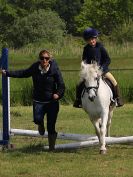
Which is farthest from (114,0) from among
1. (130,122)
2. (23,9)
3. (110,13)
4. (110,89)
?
(110,89)

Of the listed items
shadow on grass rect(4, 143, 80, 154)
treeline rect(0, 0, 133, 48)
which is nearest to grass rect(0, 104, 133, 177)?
shadow on grass rect(4, 143, 80, 154)

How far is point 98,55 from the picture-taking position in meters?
10.9

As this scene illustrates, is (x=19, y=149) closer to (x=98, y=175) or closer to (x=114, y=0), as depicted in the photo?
(x=98, y=175)

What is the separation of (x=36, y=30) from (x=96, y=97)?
46.0 meters

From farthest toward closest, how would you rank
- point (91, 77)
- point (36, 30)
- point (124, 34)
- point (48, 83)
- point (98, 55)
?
point (36, 30), point (124, 34), point (98, 55), point (48, 83), point (91, 77)

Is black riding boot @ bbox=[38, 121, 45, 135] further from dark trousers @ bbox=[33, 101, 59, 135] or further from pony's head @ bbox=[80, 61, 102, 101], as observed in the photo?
pony's head @ bbox=[80, 61, 102, 101]

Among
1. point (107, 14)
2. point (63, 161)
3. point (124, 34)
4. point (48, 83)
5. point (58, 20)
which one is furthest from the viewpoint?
point (107, 14)

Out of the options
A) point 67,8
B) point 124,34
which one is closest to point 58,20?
point 124,34

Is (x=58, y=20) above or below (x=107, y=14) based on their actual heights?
above

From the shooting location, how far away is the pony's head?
1043cm

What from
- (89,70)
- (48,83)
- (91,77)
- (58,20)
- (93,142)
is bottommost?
(58,20)

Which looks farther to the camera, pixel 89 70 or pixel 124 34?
pixel 124 34

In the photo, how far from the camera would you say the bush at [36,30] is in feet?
180

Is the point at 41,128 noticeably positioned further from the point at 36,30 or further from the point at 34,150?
the point at 36,30
